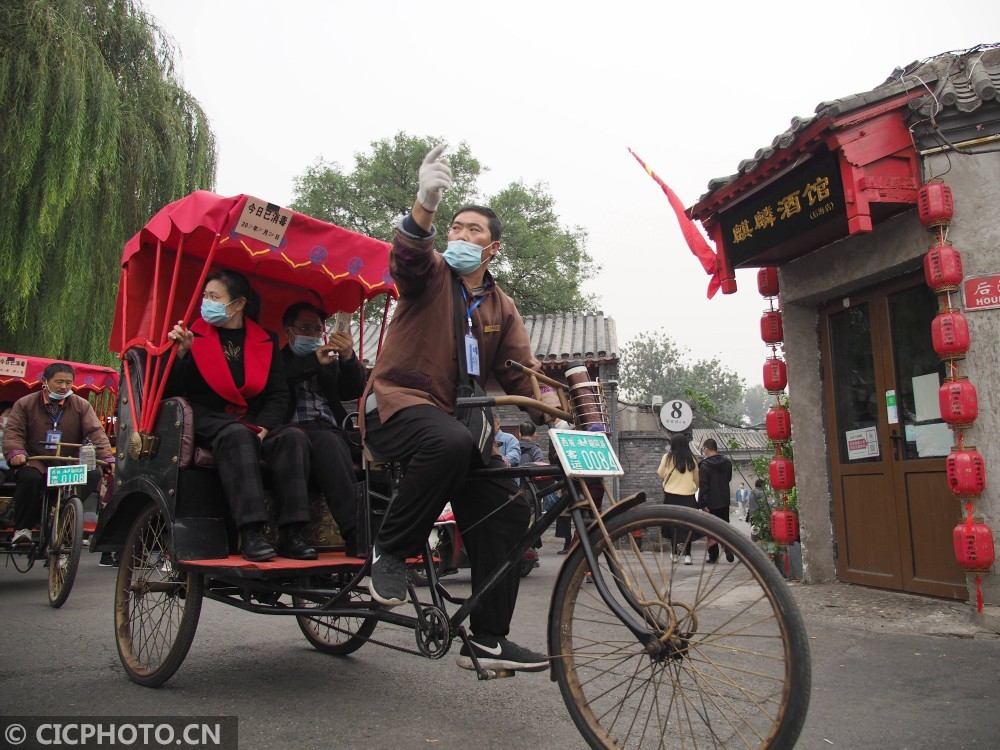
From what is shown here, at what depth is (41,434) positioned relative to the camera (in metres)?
7.27

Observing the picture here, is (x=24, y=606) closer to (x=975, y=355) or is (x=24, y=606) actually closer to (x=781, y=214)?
(x=781, y=214)

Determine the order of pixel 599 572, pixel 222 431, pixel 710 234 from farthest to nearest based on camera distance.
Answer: pixel 710 234 → pixel 222 431 → pixel 599 572

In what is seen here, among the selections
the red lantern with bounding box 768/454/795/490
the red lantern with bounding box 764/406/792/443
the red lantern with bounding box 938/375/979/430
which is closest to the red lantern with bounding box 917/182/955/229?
the red lantern with bounding box 938/375/979/430

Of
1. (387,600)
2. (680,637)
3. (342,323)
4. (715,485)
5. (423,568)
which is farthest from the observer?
(715,485)

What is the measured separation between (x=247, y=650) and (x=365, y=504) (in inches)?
63.2

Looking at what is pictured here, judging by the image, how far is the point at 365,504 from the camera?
335 centimetres

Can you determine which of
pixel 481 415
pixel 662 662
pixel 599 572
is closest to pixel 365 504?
pixel 481 415

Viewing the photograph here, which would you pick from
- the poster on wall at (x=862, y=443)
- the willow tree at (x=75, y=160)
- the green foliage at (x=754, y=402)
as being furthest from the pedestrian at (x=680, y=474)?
the green foliage at (x=754, y=402)

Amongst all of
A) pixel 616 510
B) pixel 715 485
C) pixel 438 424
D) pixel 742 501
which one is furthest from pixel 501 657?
pixel 742 501

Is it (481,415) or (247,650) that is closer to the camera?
(481,415)

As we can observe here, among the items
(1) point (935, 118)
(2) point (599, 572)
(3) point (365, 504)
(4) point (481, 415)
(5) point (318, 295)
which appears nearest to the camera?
(2) point (599, 572)

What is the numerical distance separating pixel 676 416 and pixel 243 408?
13.8m

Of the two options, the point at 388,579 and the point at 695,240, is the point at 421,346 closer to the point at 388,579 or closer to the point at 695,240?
the point at 388,579

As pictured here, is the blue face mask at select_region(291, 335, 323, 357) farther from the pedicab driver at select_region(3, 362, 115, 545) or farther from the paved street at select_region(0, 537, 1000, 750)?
the pedicab driver at select_region(3, 362, 115, 545)
